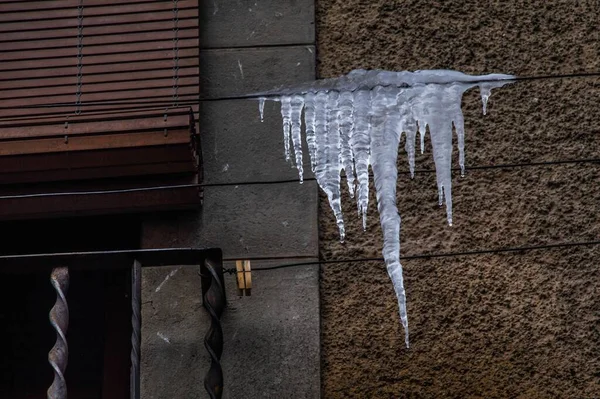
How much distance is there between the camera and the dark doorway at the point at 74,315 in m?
6.14

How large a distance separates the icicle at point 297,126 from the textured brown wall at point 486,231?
364mm

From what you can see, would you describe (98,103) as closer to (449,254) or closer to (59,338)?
(59,338)

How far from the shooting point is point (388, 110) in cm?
560

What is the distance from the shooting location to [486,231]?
5.98 metres

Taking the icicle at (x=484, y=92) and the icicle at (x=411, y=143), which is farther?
the icicle at (x=484, y=92)

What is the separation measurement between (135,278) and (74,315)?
3.40 feet

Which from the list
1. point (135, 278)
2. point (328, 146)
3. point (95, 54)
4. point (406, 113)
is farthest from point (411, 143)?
point (95, 54)

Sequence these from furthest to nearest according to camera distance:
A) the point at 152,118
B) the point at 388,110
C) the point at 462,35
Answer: the point at 462,35
the point at 152,118
the point at 388,110

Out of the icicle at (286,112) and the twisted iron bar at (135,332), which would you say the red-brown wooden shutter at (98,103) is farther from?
the twisted iron bar at (135,332)

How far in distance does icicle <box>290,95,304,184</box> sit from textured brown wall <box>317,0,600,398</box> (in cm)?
36

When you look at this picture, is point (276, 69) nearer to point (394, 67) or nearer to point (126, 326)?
point (394, 67)

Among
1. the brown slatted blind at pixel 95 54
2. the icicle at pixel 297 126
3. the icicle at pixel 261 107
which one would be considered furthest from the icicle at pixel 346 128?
the brown slatted blind at pixel 95 54

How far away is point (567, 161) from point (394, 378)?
1.31 meters

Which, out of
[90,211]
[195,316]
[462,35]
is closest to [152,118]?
[90,211]
